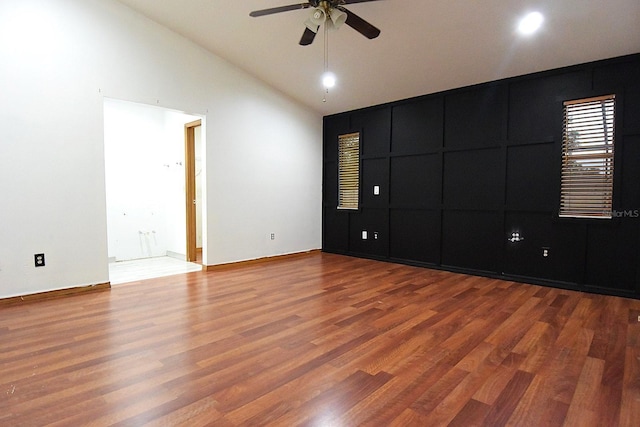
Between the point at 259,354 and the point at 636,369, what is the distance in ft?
8.09

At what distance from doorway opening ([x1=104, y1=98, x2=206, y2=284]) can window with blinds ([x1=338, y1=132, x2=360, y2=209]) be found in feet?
8.27

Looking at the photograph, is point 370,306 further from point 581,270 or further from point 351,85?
point 351,85

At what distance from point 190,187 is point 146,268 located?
4.94 ft

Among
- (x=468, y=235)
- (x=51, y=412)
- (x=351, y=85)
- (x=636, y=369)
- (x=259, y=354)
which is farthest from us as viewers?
(x=351, y=85)

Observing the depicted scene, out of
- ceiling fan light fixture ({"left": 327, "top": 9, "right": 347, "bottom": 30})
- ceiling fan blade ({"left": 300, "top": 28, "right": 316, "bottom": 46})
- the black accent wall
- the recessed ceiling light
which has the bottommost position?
the black accent wall

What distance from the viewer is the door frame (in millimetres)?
5938

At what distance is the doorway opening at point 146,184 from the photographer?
19.2ft

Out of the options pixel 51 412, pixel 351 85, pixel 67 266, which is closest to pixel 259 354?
pixel 51 412

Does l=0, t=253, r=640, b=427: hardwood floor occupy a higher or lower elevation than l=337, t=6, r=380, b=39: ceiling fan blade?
lower

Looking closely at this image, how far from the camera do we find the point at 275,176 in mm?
5984

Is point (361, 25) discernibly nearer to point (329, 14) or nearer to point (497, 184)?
point (329, 14)

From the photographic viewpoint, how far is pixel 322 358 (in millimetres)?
2377

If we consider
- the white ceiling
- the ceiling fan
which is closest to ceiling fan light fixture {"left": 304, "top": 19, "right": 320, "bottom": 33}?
the ceiling fan

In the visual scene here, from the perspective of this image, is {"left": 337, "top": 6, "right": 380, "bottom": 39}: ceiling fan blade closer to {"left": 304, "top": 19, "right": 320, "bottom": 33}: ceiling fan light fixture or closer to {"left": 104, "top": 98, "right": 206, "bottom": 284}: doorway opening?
{"left": 304, "top": 19, "right": 320, "bottom": 33}: ceiling fan light fixture
